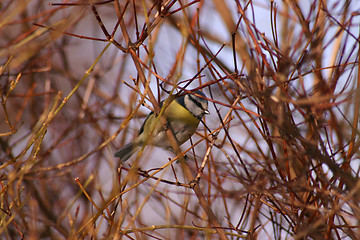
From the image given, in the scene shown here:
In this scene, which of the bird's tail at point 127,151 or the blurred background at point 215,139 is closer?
the blurred background at point 215,139

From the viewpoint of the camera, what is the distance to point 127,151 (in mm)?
3506

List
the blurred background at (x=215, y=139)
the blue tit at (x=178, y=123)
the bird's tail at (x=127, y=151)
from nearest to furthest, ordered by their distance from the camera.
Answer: the blurred background at (x=215, y=139)
the blue tit at (x=178, y=123)
the bird's tail at (x=127, y=151)

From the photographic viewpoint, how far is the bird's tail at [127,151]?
11.4ft

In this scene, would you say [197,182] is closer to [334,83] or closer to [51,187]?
[334,83]

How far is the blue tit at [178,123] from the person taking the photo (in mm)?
3326

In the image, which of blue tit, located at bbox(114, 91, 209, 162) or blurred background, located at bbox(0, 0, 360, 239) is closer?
Answer: blurred background, located at bbox(0, 0, 360, 239)

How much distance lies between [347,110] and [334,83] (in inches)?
6.1

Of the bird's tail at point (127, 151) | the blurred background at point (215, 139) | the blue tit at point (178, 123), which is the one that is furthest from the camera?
the bird's tail at point (127, 151)

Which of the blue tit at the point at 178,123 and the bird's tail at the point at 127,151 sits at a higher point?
the blue tit at the point at 178,123

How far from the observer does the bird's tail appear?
137 inches

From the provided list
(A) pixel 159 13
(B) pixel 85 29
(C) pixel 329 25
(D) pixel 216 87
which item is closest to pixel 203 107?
(D) pixel 216 87

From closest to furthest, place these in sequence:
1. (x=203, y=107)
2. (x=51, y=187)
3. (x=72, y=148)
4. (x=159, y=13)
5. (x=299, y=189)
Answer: (x=299, y=189) < (x=159, y=13) < (x=203, y=107) < (x=51, y=187) < (x=72, y=148)

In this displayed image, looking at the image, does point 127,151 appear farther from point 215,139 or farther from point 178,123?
point 215,139

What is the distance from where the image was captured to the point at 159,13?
2062mm
